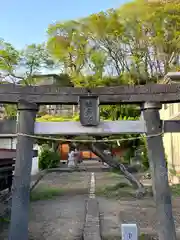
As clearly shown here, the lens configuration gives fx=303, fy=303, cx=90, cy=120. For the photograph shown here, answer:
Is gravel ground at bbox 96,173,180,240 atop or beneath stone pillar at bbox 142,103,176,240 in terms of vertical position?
beneath

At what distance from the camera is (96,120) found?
5590 millimetres

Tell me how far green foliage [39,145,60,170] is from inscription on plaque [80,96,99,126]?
19405mm

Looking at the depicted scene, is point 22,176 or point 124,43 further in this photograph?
point 124,43

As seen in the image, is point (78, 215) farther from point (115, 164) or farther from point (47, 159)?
point (47, 159)

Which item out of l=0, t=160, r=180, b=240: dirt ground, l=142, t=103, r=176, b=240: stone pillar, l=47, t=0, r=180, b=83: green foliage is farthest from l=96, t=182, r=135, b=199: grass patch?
l=47, t=0, r=180, b=83: green foliage

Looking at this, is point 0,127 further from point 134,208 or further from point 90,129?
point 134,208

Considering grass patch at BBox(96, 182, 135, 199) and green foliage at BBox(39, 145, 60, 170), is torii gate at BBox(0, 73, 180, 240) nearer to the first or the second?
grass patch at BBox(96, 182, 135, 199)

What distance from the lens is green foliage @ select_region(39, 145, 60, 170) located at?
24.8 m

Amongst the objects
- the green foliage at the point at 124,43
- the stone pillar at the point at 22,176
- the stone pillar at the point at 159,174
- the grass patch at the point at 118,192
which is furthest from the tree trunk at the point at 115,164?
the green foliage at the point at 124,43

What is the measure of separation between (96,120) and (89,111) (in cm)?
21

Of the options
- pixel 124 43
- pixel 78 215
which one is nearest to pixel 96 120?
pixel 78 215

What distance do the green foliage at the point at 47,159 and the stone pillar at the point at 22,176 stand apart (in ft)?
63.3

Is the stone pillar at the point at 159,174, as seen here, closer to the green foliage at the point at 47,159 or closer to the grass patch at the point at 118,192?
the grass patch at the point at 118,192

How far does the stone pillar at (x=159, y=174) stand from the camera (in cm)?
529
